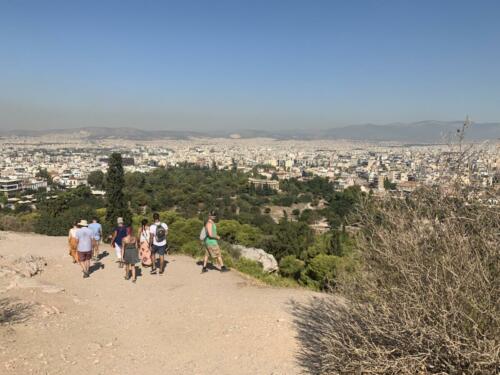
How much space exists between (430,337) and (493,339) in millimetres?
390

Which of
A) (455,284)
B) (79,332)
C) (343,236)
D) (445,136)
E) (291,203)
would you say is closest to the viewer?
(455,284)

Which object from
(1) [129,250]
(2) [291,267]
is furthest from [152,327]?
(2) [291,267]

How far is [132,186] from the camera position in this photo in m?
51.8

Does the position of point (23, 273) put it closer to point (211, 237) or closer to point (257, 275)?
point (211, 237)

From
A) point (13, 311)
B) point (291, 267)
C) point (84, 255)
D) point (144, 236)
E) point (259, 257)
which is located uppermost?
point (144, 236)

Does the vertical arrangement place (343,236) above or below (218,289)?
below

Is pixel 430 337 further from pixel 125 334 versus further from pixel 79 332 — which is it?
pixel 79 332

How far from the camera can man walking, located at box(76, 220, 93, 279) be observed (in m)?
7.36

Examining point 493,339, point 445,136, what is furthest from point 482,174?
point 493,339

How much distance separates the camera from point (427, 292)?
3227 mm

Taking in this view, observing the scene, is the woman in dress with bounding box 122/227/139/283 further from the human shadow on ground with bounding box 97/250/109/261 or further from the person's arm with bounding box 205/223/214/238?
the human shadow on ground with bounding box 97/250/109/261

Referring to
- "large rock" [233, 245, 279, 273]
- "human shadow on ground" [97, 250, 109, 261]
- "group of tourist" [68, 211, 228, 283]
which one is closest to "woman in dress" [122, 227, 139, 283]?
"group of tourist" [68, 211, 228, 283]

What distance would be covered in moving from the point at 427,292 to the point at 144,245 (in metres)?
5.45

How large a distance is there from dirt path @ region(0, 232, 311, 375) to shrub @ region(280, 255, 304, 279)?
8.73 meters
